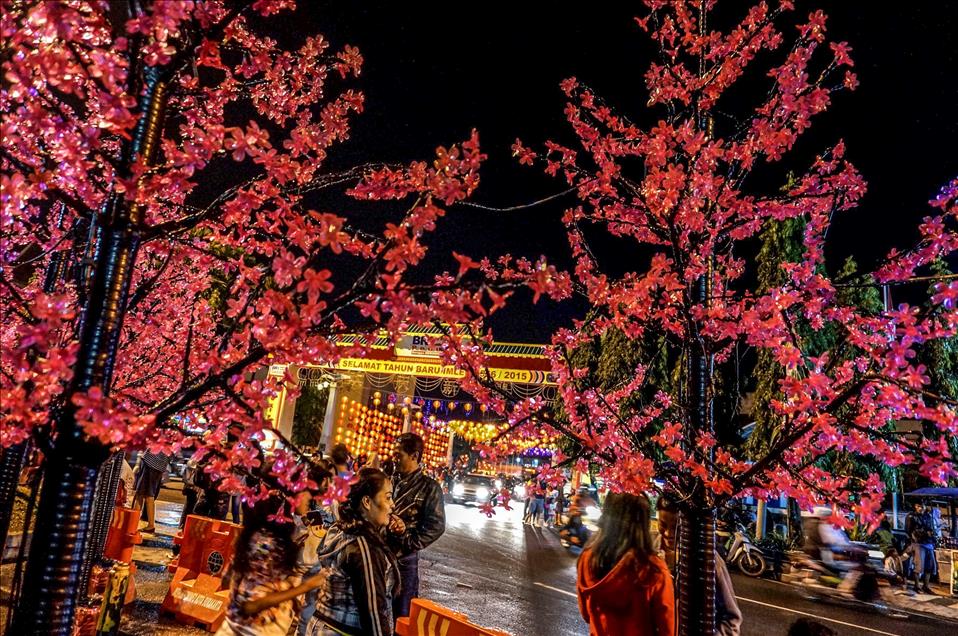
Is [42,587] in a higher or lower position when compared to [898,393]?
lower

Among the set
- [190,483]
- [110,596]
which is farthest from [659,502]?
[190,483]

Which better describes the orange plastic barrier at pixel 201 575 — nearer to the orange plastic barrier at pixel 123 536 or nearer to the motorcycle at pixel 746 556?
the orange plastic barrier at pixel 123 536

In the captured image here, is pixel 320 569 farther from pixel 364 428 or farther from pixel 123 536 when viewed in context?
pixel 364 428

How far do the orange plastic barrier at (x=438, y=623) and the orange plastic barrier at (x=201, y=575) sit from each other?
3.26m

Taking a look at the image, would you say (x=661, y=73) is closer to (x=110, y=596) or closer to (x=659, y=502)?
(x=659, y=502)

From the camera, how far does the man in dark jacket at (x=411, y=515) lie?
16.7ft

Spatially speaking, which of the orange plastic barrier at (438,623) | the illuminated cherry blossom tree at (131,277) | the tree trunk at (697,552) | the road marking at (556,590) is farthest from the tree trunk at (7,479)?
the road marking at (556,590)

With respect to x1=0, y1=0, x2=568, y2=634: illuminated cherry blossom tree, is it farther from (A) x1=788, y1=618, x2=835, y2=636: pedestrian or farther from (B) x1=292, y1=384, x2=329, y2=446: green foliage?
(B) x1=292, y1=384, x2=329, y2=446: green foliage

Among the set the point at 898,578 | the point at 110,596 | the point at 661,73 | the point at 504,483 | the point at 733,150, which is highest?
the point at 661,73

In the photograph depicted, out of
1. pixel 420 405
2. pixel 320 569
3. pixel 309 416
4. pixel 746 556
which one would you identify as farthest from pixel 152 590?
pixel 309 416

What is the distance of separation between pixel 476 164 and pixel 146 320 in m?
8.51

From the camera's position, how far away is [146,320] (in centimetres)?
940

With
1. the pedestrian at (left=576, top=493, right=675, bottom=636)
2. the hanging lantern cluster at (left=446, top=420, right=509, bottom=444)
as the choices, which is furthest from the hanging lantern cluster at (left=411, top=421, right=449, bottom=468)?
the pedestrian at (left=576, top=493, right=675, bottom=636)

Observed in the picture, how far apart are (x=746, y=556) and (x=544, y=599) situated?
26.9 feet
